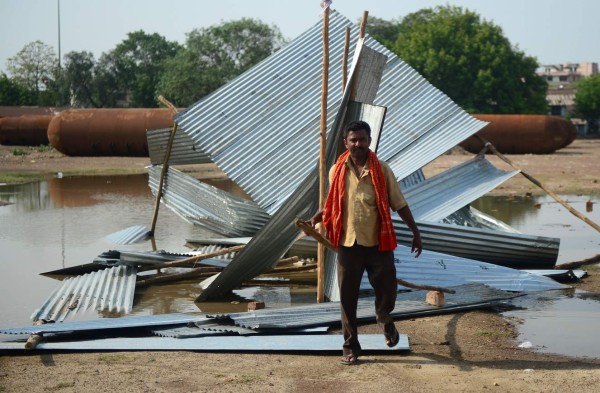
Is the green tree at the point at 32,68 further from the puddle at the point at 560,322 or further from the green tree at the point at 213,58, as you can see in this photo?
the puddle at the point at 560,322

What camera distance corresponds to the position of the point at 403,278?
25.1ft

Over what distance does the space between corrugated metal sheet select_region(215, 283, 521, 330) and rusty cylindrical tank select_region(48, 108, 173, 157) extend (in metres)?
20.2

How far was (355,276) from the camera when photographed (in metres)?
5.44

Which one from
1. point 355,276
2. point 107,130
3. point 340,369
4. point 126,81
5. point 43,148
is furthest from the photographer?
point 126,81

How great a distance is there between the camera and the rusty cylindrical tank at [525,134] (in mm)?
29281

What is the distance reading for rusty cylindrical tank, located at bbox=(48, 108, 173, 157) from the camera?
27062mm

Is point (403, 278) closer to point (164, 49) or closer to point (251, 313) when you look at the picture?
point (251, 313)

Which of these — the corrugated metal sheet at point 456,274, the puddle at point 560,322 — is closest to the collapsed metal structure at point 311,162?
the corrugated metal sheet at point 456,274

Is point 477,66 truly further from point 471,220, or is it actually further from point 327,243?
point 327,243

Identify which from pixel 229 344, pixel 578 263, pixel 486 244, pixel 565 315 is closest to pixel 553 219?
pixel 578 263

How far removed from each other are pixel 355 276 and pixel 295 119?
13.8 feet

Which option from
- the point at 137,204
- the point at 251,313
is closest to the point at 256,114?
the point at 251,313

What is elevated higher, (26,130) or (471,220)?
(26,130)

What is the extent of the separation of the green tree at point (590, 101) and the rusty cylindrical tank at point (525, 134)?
39.8 metres
